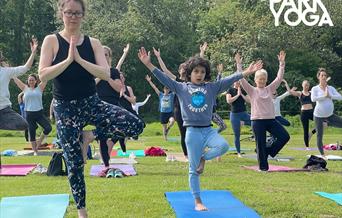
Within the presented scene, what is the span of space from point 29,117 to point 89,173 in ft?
14.4

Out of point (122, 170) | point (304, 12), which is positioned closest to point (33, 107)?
point (122, 170)

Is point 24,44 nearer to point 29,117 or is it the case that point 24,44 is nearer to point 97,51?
point 29,117

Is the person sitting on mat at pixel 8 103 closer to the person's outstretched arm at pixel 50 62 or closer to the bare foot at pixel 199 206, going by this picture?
the person's outstretched arm at pixel 50 62

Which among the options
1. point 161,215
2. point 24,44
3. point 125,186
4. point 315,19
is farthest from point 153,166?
point 24,44

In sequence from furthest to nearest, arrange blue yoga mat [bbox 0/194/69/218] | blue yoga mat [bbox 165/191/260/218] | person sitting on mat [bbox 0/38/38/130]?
person sitting on mat [bbox 0/38/38/130] → blue yoga mat [bbox 0/194/69/218] → blue yoga mat [bbox 165/191/260/218]

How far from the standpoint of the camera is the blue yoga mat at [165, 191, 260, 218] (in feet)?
19.3

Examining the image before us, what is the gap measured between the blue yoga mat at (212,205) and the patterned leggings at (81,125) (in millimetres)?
1170

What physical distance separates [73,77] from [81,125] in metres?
0.54

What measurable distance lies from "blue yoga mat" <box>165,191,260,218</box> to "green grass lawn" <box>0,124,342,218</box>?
0.12 metres

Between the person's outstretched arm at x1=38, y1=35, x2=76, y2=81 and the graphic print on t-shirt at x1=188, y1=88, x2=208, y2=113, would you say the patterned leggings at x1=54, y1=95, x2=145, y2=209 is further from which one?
the graphic print on t-shirt at x1=188, y1=88, x2=208, y2=113

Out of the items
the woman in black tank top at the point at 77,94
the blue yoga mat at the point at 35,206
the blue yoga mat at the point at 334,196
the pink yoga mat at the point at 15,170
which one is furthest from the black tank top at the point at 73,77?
the pink yoga mat at the point at 15,170

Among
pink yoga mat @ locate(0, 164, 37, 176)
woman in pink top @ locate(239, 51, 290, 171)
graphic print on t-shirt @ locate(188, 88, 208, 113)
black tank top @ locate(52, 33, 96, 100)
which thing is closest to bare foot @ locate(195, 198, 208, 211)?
graphic print on t-shirt @ locate(188, 88, 208, 113)

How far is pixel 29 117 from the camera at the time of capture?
13.3 meters

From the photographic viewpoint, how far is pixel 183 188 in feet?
25.7
